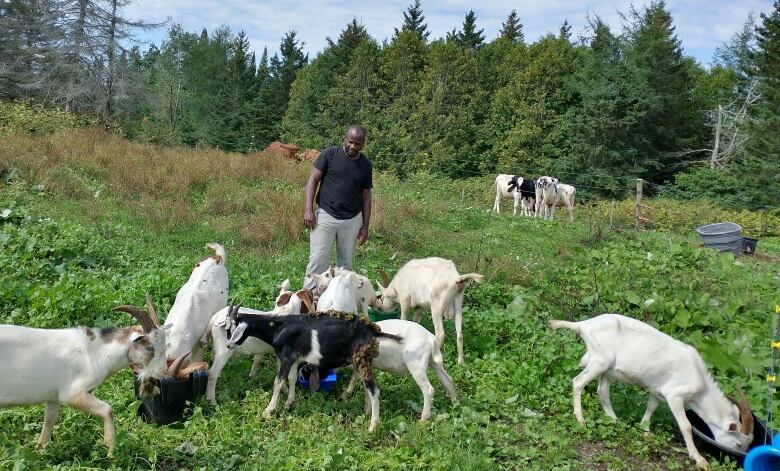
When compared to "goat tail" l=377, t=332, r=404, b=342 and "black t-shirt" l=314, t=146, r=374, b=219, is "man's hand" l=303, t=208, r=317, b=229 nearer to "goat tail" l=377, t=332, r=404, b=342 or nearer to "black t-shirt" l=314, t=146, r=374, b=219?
"black t-shirt" l=314, t=146, r=374, b=219

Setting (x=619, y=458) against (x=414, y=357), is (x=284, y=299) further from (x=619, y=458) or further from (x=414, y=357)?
(x=619, y=458)

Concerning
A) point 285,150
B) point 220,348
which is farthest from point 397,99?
point 220,348

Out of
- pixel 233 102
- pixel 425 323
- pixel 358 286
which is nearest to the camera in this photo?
pixel 358 286

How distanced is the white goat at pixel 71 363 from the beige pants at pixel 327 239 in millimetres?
2520

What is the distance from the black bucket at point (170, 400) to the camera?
Result: 14.7ft

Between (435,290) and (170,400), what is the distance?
2.92 meters

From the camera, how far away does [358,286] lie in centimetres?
688

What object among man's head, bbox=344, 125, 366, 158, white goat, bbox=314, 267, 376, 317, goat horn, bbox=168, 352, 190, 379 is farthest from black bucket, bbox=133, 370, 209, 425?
man's head, bbox=344, 125, 366, 158

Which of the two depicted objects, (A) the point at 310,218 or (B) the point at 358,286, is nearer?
(A) the point at 310,218

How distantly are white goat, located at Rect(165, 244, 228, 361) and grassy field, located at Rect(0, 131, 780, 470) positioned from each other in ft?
1.56

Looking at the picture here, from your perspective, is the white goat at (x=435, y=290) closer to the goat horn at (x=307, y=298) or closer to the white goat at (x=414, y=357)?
the white goat at (x=414, y=357)

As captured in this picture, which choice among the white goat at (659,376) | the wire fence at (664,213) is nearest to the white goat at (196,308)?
the white goat at (659,376)

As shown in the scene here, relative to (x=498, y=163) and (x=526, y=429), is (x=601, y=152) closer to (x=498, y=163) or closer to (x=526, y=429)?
(x=498, y=163)

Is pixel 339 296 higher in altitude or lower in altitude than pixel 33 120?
lower
